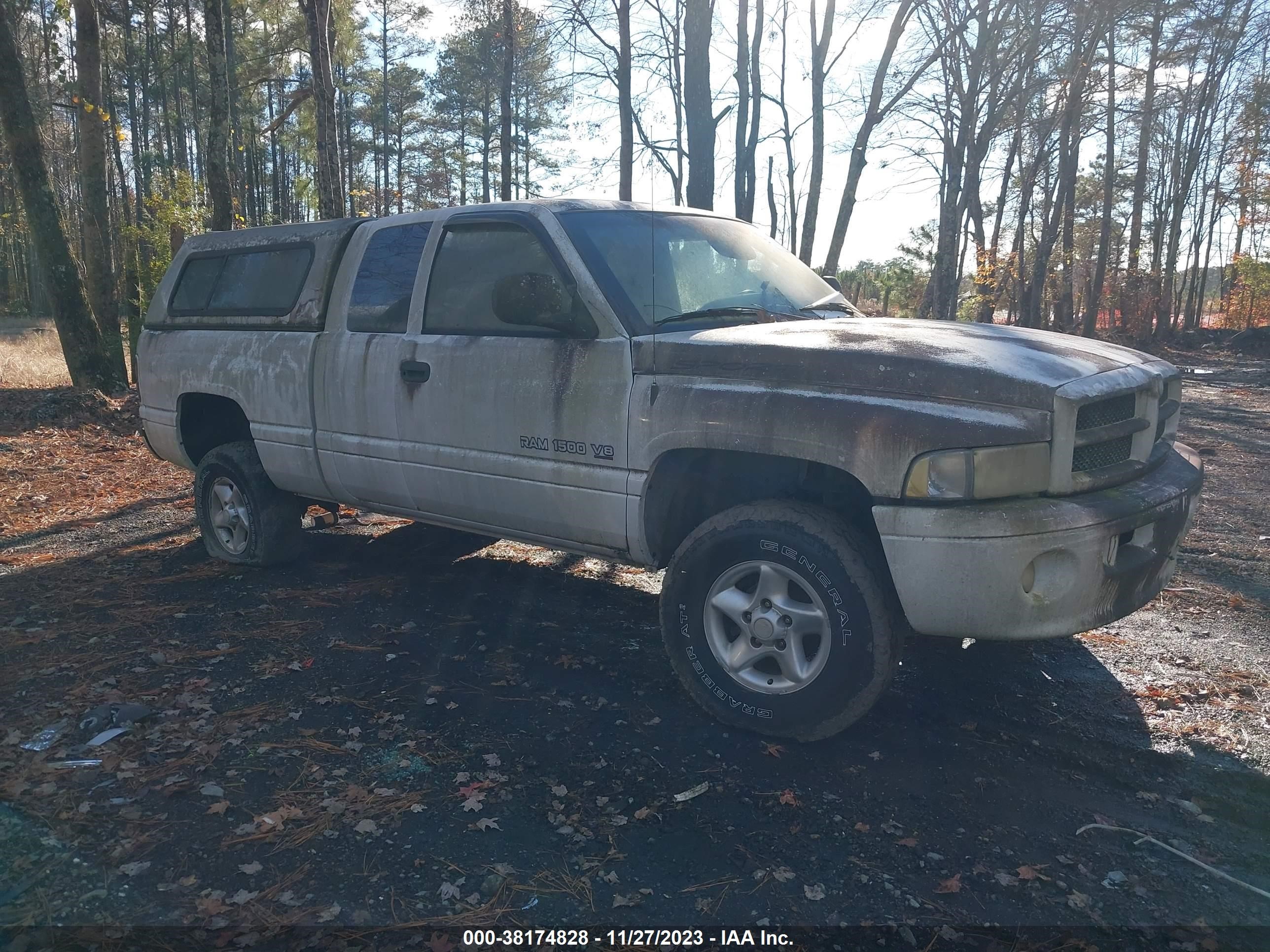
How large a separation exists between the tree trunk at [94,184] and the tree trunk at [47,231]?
0.98 meters

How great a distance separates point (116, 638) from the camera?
4.52 meters

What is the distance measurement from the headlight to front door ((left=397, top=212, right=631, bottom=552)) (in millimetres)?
1305

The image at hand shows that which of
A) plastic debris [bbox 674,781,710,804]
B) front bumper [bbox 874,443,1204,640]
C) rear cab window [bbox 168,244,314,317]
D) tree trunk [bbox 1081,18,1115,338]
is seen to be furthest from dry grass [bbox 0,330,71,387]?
tree trunk [bbox 1081,18,1115,338]

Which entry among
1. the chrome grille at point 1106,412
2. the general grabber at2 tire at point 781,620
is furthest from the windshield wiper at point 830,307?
the chrome grille at point 1106,412

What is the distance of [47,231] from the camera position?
11281mm

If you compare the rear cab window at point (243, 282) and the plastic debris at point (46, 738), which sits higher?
the rear cab window at point (243, 282)

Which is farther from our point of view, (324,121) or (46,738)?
(324,121)

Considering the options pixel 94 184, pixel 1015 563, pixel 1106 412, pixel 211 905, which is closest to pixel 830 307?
pixel 1106 412

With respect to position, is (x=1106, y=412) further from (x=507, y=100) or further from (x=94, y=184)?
(x=507, y=100)

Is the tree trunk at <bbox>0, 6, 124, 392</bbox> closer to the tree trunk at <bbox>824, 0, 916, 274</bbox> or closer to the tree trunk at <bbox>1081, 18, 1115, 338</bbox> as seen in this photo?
the tree trunk at <bbox>824, 0, 916, 274</bbox>

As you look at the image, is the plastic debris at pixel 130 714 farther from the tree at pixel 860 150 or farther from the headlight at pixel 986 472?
the tree at pixel 860 150

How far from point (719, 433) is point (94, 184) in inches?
522

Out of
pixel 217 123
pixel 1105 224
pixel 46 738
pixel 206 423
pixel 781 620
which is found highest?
pixel 1105 224

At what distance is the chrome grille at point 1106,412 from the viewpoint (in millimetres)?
3109
